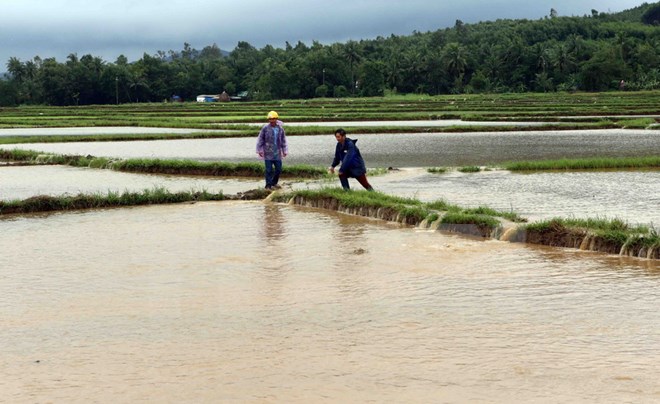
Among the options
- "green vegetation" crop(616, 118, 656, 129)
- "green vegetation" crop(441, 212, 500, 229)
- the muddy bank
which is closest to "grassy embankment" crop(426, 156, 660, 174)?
the muddy bank

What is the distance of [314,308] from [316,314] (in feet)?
0.58

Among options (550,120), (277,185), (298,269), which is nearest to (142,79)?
(550,120)

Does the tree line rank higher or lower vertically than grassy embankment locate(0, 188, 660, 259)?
higher

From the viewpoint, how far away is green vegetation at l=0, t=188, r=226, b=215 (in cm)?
1213

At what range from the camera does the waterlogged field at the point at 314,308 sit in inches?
192

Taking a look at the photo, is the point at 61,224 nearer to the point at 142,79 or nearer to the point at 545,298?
the point at 545,298

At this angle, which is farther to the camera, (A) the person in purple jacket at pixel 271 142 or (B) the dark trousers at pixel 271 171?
(B) the dark trousers at pixel 271 171

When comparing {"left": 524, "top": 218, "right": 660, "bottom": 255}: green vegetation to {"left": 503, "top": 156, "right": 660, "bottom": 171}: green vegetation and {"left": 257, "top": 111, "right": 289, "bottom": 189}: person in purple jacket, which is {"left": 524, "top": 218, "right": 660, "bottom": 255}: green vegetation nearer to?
{"left": 257, "top": 111, "right": 289, "bottom": 189}: person in purple jacket

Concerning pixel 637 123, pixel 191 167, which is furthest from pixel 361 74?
pixel 191 167

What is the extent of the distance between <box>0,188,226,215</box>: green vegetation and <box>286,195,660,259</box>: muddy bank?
3.24 meters

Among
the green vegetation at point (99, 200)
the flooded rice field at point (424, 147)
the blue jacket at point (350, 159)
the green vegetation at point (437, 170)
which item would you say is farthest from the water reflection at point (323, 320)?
the flooded rice field at point (424, 147)

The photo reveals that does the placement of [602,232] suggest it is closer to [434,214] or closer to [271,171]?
[434,214]

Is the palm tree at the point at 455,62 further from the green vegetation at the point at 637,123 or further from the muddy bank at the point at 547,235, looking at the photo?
the muddy bank at the point at 547,235

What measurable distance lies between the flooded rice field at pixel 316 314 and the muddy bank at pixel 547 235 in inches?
7.4
